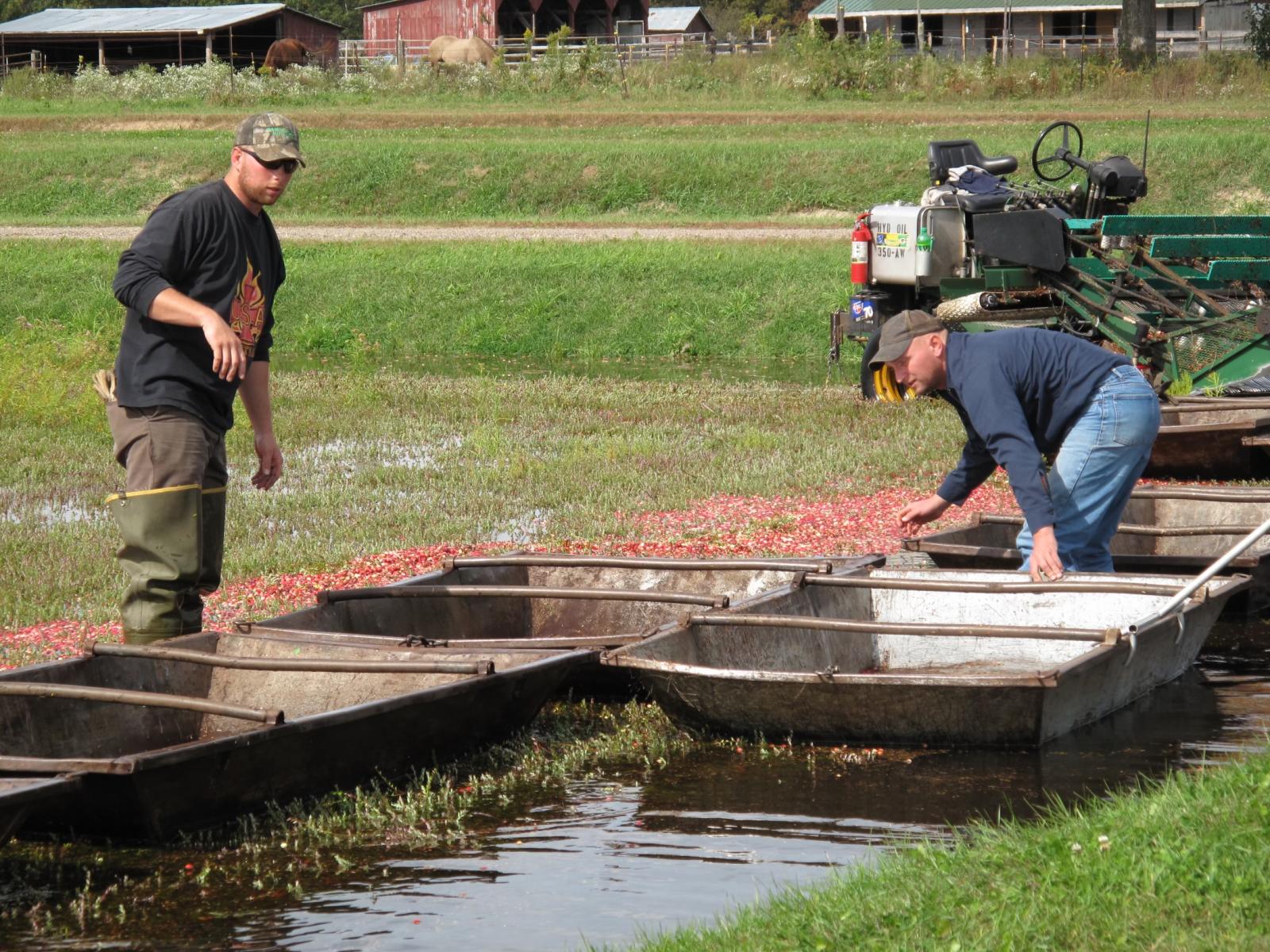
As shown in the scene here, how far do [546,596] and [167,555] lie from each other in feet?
5.73

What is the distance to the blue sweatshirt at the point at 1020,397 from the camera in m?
7.42

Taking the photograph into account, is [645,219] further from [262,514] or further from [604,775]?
[604,775]

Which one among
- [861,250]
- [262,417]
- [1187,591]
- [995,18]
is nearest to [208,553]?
[262,417]

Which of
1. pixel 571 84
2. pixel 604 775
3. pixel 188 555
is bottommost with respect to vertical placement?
pixel 604 775

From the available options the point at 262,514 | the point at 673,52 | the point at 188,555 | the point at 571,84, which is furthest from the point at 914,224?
the point at 673,52

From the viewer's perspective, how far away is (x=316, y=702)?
7145mm

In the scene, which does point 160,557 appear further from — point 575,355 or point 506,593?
point 575,355

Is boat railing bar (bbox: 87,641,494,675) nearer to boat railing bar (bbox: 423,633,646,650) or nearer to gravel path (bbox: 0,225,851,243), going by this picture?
boat railing bar (bbox: 423,633,646,650)

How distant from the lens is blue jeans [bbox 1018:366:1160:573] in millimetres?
7938

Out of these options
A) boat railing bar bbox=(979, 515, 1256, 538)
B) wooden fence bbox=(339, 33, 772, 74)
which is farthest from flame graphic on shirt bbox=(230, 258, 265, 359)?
wooden fence bbox=(339, 33, 772, 74)

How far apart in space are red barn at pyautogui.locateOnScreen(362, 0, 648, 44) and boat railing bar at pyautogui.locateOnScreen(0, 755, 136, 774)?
61.4 m

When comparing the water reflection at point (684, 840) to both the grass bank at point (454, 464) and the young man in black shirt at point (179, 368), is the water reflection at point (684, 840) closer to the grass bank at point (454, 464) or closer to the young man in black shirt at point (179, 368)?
the young man in black shirt at point (179, 368)

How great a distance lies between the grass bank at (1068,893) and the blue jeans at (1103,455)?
2730mm

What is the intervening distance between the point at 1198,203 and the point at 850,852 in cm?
2807
